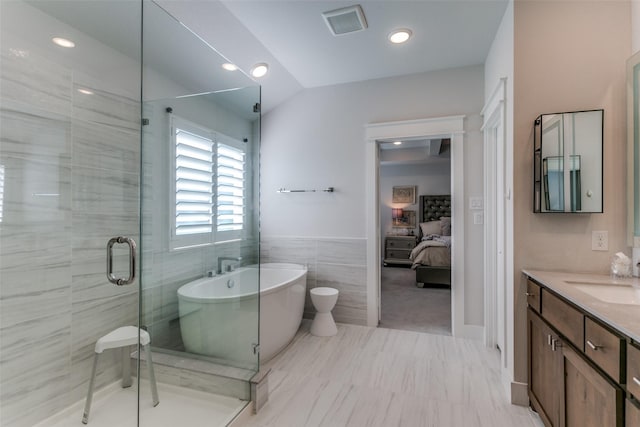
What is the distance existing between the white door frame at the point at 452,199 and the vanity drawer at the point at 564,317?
1.39 meters

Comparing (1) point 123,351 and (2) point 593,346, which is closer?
(2) point 593,346

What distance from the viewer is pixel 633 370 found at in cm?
96

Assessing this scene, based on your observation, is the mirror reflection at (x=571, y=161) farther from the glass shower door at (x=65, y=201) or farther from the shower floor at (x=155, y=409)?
the glass shower door at (x=65, y=201)

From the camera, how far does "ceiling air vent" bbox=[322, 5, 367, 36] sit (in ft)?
7.22

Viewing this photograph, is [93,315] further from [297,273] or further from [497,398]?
[497,398]

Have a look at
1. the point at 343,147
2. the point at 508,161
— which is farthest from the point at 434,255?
the point at 508,161

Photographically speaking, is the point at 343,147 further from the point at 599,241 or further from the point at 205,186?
the point at 599,241

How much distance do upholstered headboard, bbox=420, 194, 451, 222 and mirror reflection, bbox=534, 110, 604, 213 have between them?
5.60 metres

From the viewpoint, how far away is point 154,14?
184cm

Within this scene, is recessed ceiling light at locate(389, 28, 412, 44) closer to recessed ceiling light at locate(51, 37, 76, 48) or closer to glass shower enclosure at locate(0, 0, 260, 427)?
glass shower enclosure at locate(0, 0, 260, 427)

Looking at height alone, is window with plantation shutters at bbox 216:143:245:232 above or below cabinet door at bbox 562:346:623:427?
above

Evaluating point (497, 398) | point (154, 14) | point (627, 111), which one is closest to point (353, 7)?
point (154, 14)

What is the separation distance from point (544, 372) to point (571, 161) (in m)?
1.21

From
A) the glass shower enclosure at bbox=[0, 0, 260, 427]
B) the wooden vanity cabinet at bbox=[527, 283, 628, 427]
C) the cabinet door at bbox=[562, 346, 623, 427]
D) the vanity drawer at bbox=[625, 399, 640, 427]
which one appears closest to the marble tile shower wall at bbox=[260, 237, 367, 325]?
the glass shower enclosure at bbox=[0, 0, 260, 427]
